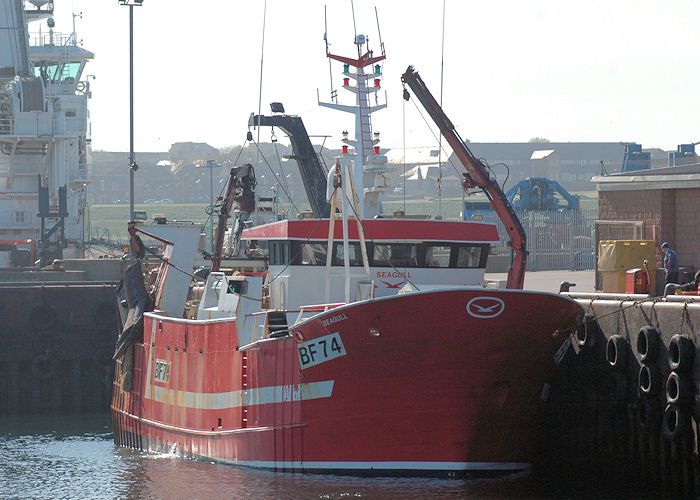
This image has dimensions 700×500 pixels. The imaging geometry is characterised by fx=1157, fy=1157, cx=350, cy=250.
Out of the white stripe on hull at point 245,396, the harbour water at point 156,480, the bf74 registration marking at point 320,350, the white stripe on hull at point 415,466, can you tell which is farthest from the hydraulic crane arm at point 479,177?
the white stripe on hull at point 245,396

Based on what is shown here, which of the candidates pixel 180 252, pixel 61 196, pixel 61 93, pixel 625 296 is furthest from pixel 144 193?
pixel 625 296

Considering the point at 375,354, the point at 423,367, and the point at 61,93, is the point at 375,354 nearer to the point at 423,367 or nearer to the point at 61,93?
the point at 423,367

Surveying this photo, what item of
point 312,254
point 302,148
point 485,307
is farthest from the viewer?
point 302,148

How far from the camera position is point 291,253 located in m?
22.0

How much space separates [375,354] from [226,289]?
5.48m

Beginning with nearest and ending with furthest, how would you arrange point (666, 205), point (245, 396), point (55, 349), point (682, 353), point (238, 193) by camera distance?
1. point (682, 353)
2. point (245, 396)
3. point (666, 205)
4. point (238, 193)
5. point (55, 349)

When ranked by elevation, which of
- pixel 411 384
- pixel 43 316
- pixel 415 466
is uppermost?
pixel 411 384

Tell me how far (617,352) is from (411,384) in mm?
3439

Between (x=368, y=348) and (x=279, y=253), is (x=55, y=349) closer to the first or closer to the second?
(x=279, y=253)

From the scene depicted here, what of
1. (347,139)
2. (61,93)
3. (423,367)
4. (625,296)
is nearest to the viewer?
(423,367)

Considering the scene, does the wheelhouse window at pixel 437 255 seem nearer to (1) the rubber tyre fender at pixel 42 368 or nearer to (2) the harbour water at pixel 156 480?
(2) the harbour water at pixel 156 480

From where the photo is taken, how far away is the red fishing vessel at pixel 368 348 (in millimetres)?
18312

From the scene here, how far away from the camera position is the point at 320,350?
1898 cm

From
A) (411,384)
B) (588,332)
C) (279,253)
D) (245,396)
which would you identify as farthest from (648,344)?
(279,253)
